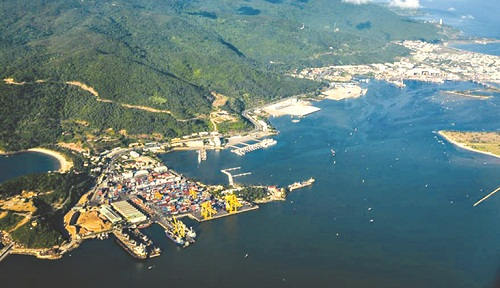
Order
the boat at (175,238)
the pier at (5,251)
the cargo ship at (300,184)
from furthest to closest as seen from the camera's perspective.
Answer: the cargo ship at (300,184) → the boat at (175,238) → the pier at (5,251)

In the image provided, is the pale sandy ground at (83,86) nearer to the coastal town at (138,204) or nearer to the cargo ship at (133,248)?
the coastal town at (138,204)

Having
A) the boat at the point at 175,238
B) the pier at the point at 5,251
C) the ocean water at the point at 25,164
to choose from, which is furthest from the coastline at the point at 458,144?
the pier at the point at 5,251

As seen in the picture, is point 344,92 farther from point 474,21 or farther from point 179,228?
point 474,21

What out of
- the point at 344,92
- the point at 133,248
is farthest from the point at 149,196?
Answer: the point at 344,92

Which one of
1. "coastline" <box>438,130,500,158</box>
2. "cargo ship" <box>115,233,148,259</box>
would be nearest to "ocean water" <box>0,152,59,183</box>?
"cargo ship" <box>115,233,148,259</box>

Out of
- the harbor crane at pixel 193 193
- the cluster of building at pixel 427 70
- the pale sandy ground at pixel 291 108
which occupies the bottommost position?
the cluster of building at pixel 427 70

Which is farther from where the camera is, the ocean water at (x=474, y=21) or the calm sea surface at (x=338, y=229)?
the ocean water at (x=474, y=21)

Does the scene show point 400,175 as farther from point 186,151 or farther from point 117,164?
point 117,164
